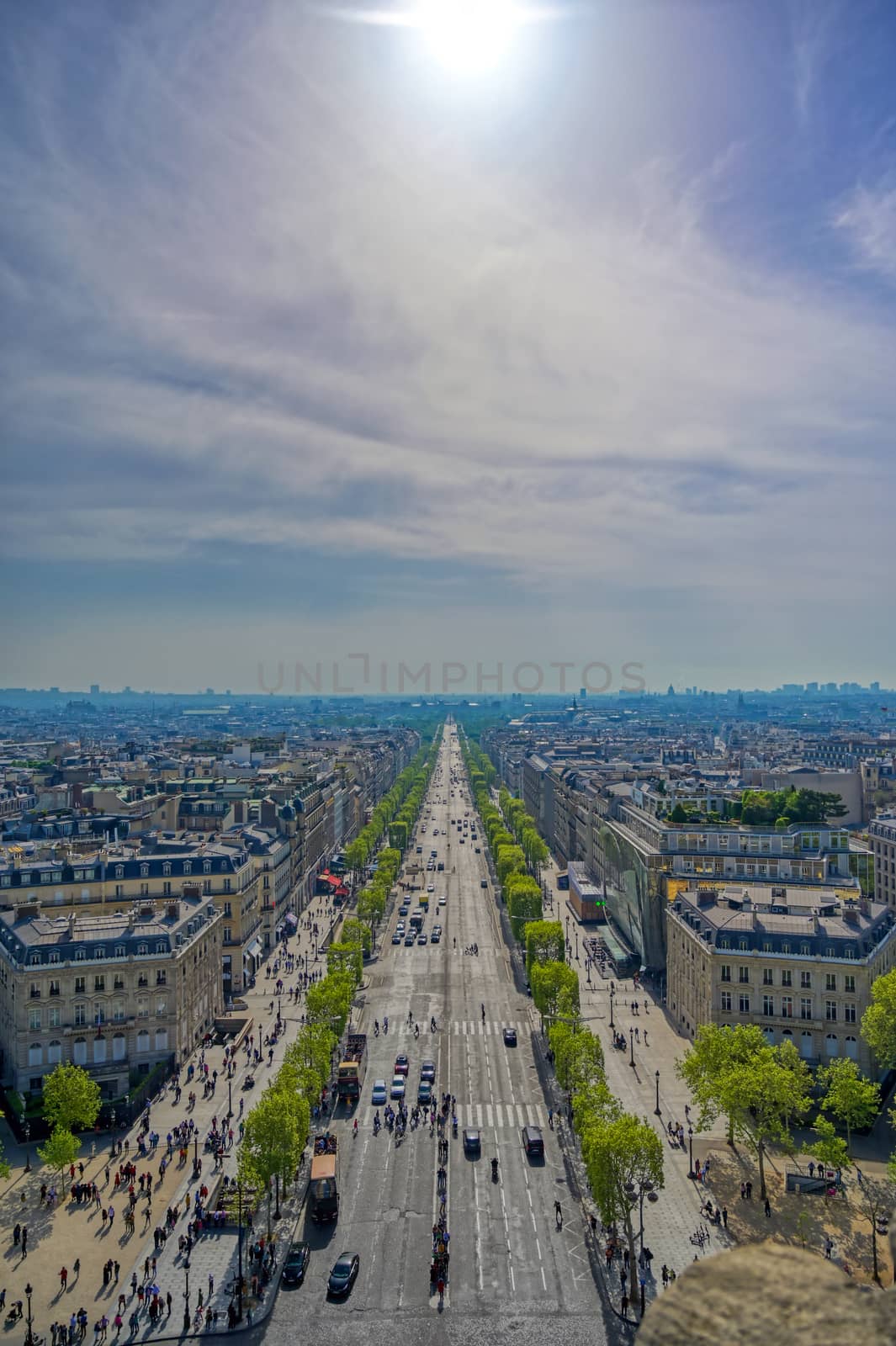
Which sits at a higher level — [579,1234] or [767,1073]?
[767,1073]

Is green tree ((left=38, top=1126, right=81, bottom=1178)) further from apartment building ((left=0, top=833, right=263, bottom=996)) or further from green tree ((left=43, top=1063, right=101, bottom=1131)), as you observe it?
apartment building ((left=0, top=833, right=263, bottom=996))

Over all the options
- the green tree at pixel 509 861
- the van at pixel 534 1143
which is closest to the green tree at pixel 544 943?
the van at pixel 534 1143

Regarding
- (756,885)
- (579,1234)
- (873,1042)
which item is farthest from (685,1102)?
(756,885)

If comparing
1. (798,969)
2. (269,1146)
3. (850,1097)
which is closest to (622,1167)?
(850,1097)

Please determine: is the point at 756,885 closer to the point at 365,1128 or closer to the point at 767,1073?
the point at 767,1073

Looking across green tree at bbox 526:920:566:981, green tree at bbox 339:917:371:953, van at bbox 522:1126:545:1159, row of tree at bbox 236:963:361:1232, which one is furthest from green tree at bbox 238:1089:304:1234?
green tree at bbox 339:917:371:953

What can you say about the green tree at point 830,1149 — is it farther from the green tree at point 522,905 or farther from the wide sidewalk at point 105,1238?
the green tree at point 522,905
